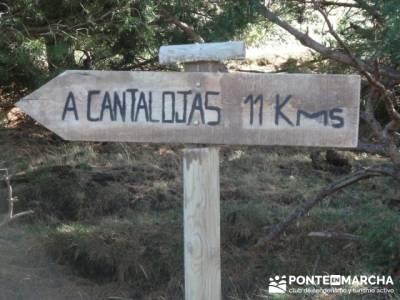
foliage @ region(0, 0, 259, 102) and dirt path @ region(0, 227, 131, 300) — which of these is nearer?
foliage @ region(0, 0, 259, 102)

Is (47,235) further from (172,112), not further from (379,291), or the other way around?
(172,112)

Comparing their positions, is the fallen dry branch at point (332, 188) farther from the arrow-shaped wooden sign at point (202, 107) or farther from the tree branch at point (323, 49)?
the arrow-shaped wooden sign at point (202, 107)

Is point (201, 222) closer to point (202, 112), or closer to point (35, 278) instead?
point (202, 112)

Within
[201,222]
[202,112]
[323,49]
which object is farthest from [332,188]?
[202,112]

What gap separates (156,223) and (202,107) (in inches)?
149

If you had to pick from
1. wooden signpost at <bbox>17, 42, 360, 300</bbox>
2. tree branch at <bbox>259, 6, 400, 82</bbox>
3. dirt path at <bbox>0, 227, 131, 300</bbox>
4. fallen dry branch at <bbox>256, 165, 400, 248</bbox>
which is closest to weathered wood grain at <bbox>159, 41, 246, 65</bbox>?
wooden signpost at <bbox>17, 42, 360, 300</bbox>

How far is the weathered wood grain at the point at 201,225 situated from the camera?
9.07 feet

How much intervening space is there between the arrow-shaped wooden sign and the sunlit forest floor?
6.52 feet

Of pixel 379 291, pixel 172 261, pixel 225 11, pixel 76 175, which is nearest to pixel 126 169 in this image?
pixel 76 175

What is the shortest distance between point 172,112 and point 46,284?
138 inches

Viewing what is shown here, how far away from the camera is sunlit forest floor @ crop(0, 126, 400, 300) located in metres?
5.49

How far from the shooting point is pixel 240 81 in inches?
104

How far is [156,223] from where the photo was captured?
6.32m

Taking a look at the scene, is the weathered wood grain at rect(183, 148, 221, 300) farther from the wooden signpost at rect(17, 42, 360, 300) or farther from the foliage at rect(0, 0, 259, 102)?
the foliage at rect(0, 0, 259, 102)
